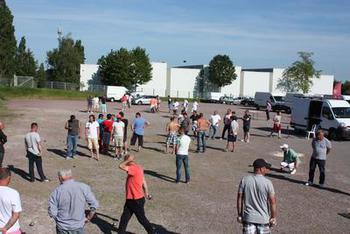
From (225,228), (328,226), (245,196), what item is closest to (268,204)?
(245,196)

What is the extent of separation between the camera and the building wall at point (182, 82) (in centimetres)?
8825

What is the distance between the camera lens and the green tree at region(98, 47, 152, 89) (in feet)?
262

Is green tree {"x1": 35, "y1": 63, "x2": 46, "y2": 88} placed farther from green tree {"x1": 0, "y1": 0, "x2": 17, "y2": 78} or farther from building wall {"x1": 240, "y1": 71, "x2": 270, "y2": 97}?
building wall {"x1": 240, "y1": 71, "x2": 270, "y2": 97}

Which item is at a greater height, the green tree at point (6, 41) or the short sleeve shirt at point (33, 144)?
the green tree at point (6, 41)

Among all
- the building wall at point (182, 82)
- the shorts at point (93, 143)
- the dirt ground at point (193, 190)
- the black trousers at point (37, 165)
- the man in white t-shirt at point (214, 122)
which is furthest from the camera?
the building wall at point (182, 82)

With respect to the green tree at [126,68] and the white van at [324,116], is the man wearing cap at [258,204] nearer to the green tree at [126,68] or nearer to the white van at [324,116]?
the white van at [324,116]

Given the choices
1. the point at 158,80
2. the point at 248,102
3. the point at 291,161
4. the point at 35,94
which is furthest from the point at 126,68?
the point at 291,161

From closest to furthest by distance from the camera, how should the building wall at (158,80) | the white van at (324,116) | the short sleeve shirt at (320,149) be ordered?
the short sleeve shirt at (320,149)
the white van at (324,116)
the building wall at (158,80)

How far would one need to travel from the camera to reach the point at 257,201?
267 inches

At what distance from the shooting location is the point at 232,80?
293ft

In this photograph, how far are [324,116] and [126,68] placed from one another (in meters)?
53.4

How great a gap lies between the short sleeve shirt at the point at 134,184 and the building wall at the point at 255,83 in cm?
8281

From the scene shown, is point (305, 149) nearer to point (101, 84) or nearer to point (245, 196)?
point (245, 196)

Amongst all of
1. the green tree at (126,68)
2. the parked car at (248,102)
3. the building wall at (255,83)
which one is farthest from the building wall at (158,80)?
the parked car at (248,102)
